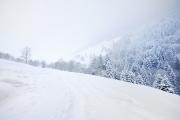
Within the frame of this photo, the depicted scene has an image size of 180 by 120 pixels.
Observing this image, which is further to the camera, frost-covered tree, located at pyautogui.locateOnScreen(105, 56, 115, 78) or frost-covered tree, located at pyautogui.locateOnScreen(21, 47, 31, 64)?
frost-covered tree, located at pyautogui.locateOnScreen(21, 47, 31, 64)

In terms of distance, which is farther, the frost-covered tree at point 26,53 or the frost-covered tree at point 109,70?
the frost-covered tree at point 26,53

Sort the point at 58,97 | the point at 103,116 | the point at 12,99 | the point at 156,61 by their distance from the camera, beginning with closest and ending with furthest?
the point at 103,116 → the point at 12,99 → the point at 58,97 → the point at 156,61

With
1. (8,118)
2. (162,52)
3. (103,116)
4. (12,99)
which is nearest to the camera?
(8,118)

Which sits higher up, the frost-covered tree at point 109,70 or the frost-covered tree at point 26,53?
the frost-covered tree at point 26,53

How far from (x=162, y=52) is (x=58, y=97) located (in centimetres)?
4131

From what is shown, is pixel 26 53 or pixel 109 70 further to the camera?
pixel 26 53

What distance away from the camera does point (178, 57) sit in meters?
48.1

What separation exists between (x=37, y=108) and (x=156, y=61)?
125ft

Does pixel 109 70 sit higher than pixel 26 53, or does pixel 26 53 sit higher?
pixel 26 53

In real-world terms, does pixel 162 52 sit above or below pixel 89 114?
above

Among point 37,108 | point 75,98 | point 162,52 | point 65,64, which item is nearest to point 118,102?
point 75,98

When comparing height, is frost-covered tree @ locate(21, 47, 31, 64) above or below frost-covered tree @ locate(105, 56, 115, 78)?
above

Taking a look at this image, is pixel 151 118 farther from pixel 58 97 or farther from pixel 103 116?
pixel 58 97

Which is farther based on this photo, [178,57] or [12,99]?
[178,57]
